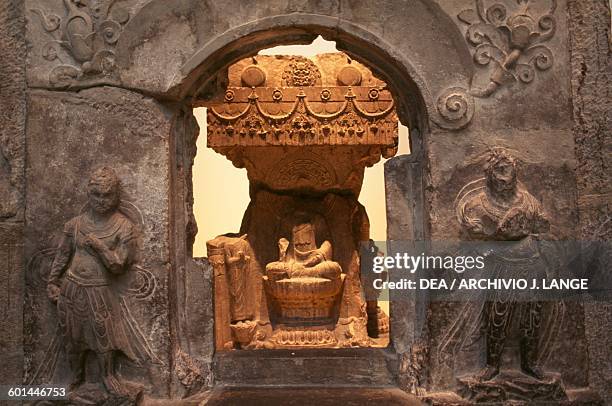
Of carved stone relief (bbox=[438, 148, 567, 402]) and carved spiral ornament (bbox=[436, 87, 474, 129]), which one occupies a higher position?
carved spiral ornament (bbox=[436, 87, 474, 129])

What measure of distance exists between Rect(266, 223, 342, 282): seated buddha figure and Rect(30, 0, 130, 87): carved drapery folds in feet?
10.2

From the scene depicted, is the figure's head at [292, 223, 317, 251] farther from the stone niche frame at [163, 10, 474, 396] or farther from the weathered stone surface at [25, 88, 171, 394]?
the weathered stone surface at [25, 88, 171, 394]

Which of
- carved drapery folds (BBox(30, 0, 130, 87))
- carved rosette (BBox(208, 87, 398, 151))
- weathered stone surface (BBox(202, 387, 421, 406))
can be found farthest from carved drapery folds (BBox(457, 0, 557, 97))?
carved rosette (BBox(208, 87, 398, 151))

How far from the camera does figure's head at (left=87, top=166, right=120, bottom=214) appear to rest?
14.6 ft

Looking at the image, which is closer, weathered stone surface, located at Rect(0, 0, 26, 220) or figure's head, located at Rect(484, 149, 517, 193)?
figure's head, located at Rect(484, 149, 517, 193)

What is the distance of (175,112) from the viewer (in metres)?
4.82

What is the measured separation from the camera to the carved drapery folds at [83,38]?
15.3ft

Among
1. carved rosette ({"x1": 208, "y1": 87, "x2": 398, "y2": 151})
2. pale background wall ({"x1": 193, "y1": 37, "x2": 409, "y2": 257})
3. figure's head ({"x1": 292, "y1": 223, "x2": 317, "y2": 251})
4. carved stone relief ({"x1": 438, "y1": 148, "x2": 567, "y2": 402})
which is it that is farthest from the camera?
pale background wall ({"x1": 193, "y1": 37, "x2": 409, "y2": 257})

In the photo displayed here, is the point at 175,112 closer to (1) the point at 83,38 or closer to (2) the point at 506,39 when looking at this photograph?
(1) the point at 83,38

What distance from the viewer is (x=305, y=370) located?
5238 millimetres

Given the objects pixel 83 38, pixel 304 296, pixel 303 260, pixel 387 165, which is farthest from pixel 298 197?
pixel 83 38

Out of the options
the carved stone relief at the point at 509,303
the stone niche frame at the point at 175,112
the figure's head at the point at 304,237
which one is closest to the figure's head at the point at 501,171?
the carved stone relief at the point at 509,303

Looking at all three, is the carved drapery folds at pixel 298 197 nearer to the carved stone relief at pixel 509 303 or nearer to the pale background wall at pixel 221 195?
the pale background wall at pixel 221 195

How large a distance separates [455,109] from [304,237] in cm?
305
